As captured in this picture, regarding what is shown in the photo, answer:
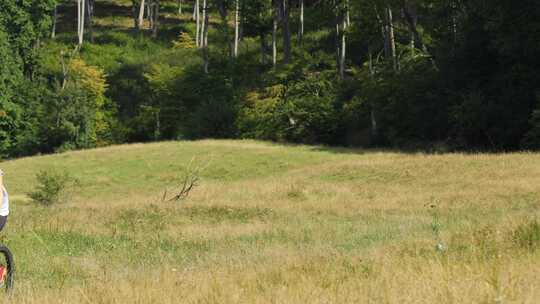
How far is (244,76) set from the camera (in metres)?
68.2

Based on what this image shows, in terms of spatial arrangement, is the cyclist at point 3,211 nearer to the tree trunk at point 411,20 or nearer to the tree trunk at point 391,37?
the tree trunk at point 411,20

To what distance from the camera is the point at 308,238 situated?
14.7 meters

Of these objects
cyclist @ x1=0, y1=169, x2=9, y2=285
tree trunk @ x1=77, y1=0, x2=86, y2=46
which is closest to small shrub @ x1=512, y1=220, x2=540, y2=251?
cyclist @ x1=0, y1=169, x2=9, y2=285

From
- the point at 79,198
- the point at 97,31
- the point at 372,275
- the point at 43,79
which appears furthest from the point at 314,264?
the point at 97,31

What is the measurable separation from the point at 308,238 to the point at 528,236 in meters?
6.43

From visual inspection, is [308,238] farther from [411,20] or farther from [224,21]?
[224,21]

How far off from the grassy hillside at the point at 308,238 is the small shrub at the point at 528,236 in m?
0.03

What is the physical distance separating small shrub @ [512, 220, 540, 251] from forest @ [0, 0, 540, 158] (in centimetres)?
3107

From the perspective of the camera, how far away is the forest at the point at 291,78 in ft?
141

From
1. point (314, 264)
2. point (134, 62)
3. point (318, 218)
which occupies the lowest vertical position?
point (318, 218)

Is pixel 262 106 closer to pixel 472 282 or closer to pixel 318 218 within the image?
pixel 318 218

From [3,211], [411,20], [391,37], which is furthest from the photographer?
[391,37]

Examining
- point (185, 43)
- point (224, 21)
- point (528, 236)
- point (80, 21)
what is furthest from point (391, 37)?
point (528, 236)

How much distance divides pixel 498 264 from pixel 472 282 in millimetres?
1002
